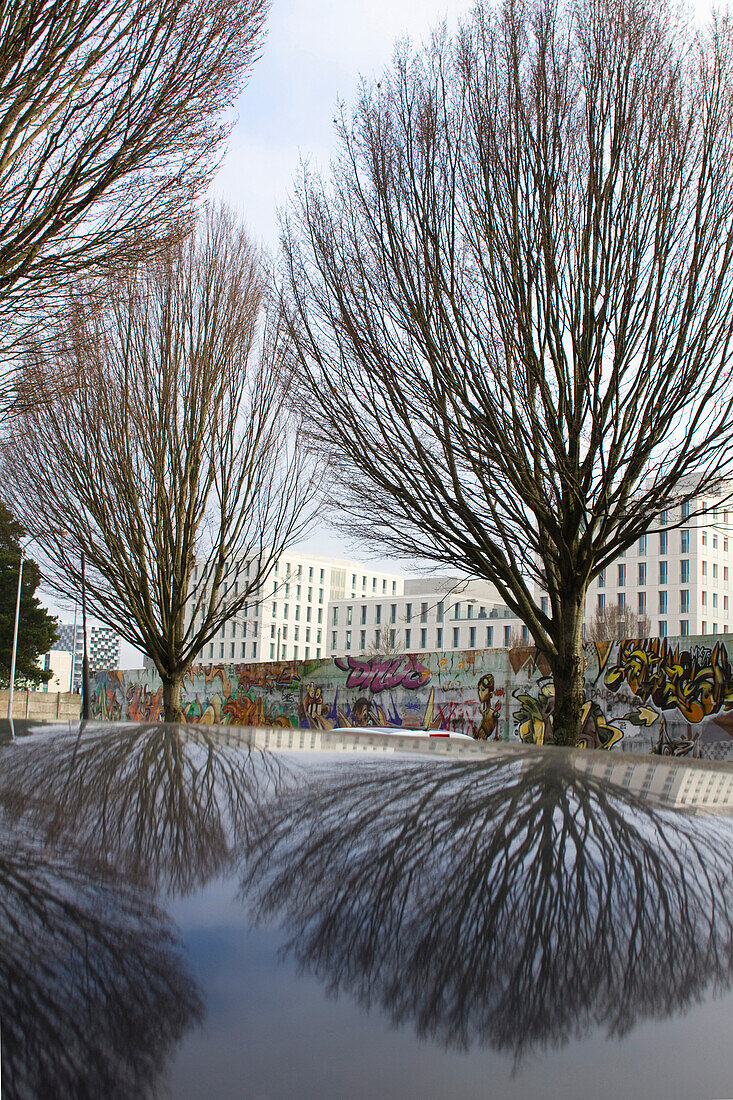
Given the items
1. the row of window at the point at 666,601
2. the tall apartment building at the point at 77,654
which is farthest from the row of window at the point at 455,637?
the tall apartment building at the point at 77,654

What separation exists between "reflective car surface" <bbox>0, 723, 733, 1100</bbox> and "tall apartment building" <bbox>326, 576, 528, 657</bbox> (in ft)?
228

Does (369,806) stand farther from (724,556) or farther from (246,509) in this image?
(724,556)

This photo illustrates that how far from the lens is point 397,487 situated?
913cm

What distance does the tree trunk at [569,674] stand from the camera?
9086mm

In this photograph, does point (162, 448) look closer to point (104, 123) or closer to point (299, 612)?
point (104, 123)

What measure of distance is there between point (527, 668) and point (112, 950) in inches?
657

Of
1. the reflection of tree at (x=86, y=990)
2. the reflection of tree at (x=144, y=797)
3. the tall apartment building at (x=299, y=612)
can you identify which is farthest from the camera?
the tall apartment building at (x=299, y=612)

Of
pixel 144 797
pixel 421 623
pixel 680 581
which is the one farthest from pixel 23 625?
pixel 680 581

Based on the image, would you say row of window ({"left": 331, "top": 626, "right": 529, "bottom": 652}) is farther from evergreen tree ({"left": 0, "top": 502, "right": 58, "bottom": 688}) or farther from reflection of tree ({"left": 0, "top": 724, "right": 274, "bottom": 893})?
reflection of tree ({"left": 0, "top": 724, "right": 274, "bottom": 893})

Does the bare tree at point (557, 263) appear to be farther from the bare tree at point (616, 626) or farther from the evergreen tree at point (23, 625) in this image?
the bare tree at point (616, 626)

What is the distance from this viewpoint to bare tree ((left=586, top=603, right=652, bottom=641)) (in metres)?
58.8

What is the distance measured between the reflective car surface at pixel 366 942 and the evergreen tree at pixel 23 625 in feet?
150

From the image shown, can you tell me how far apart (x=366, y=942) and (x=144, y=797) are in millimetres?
713

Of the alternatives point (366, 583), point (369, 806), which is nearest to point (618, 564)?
point (366, 583)
